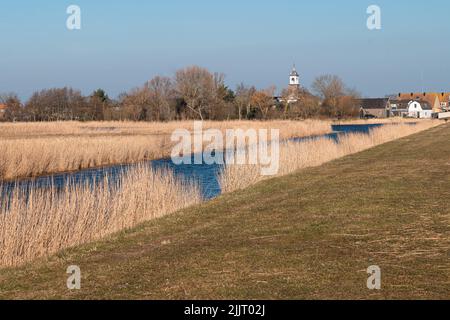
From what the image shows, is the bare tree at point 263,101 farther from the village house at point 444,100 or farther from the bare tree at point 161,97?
the village house at point 444,100

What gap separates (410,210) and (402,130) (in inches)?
1358

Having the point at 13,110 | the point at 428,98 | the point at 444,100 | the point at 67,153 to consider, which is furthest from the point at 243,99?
the point at 444,100

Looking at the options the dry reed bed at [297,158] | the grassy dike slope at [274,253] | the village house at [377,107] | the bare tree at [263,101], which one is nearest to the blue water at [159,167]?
the dry reed bed at [297,158]

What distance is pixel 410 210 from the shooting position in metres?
9.73

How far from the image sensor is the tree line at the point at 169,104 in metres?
60.4

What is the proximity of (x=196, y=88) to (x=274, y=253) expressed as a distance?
190ft

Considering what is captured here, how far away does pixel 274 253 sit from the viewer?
7.09 m

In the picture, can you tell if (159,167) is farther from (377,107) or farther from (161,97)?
(377,107)

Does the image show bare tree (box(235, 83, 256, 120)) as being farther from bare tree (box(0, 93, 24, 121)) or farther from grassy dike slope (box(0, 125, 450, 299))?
grassy dike slope (box(0, 125, 450, 299))

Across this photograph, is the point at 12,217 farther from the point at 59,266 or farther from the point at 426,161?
the point at 426,161

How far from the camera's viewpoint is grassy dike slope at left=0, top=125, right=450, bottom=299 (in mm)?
5676

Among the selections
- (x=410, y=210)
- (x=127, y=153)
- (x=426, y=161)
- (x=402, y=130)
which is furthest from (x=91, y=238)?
(x=402, y=130)

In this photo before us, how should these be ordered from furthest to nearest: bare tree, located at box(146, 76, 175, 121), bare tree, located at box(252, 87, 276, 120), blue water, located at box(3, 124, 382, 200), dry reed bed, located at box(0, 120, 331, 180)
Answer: bare tree, located at box(252, 87, 276, 120) → bare tree, located at box(146, 76, 175, 121) → dry reed bed, located at box(0, 120, 331, 180) → blue water, located at box(3, 124, 382, 200)

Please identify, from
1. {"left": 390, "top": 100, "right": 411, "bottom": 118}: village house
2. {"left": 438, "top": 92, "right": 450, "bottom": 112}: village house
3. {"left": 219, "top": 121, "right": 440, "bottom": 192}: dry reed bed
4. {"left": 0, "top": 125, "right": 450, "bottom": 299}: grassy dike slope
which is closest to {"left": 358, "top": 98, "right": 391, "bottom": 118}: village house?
{"left": 390, "top": 100, "right": 411, "bottom": 118}: village house
